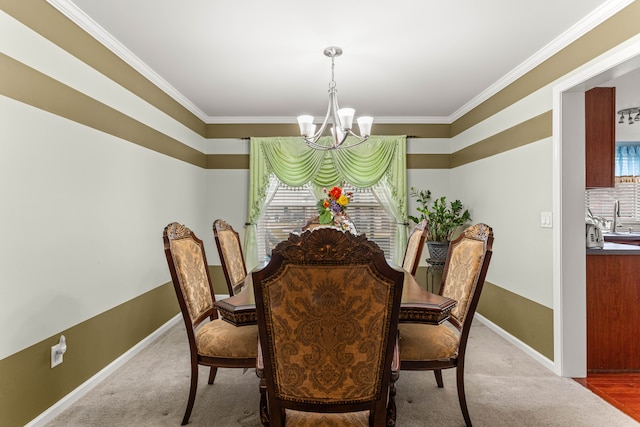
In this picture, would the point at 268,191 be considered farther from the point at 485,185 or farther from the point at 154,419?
the point at 154,419

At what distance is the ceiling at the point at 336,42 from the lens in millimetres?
2270

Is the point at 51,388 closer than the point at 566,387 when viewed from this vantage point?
Yes

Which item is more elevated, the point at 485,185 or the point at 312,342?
the point at 485,185

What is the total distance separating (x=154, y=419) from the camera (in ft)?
6.86

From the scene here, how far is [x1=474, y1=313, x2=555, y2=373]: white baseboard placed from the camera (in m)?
2.79

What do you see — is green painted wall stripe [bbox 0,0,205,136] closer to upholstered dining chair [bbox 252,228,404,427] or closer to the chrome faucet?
upholstered dining chair [bbox 252,228,404,427]

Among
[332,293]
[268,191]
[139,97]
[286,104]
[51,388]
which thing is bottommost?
[51,388]

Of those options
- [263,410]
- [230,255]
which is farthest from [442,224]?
[263,410]

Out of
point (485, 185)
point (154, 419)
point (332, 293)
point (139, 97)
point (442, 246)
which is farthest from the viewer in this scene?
point (442, 246)

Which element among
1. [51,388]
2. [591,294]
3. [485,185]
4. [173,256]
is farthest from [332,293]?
[485,185]

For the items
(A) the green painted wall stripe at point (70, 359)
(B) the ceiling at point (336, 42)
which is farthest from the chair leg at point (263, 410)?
(B) the ceiling at point (336, 42)

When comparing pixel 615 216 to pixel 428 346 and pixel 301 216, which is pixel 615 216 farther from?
pixel 428 346

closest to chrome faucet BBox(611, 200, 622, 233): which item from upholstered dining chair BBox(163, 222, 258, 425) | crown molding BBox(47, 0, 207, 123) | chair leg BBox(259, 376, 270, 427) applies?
upholstered dining chair BBox(163, 222, 258, 425)

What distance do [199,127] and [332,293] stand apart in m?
4.03
